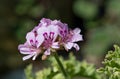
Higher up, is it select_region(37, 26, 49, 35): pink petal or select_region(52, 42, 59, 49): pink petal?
select_region(37, 26, 49, 35): pink petal

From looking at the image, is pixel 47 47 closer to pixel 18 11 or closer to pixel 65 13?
pixel 18 11

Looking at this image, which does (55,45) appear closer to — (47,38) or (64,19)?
(47,38)

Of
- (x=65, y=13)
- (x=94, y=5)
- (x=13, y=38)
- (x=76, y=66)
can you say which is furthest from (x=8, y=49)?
(x=76, y=66)

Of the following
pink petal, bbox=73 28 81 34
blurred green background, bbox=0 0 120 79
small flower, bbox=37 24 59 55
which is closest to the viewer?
small flower, bbox=37 24 59 55

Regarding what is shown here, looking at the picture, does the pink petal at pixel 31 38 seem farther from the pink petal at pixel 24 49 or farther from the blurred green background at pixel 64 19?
the blurred green background at pixel 64 19

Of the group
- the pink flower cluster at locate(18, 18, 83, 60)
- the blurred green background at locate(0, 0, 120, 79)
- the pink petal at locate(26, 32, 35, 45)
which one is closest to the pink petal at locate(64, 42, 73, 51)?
the pink flower cluster at locate(18, 18, 83, 60)

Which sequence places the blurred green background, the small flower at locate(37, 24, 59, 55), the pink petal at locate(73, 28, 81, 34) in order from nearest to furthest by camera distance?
the small flower at locate(37, 24, 59, 55) → the pink petal at locate(73, 28, 81, 34) → the blurred green background

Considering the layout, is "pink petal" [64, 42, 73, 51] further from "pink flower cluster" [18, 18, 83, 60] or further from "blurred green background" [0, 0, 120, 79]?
"blurred green background" [0, 0, 120, 79]
